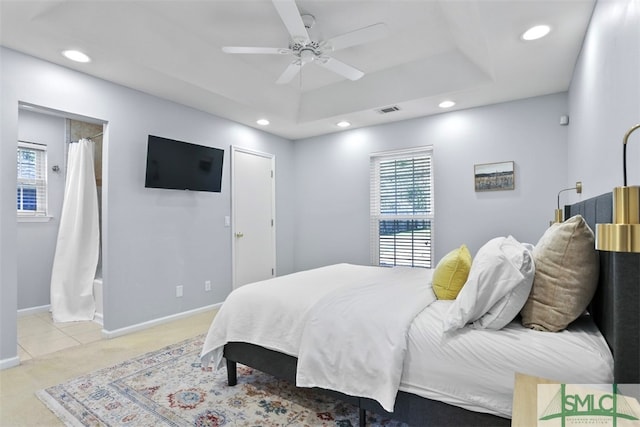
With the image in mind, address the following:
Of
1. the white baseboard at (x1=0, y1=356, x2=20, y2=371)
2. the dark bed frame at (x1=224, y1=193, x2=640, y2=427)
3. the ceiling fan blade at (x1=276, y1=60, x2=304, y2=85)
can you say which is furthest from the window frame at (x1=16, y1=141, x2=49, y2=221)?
the dark bed frame at (x1=224, y1=193, x2=640, y2=427)

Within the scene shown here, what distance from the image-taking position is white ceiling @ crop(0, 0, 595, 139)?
2.41 m

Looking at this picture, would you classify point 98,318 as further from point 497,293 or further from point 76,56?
point 497,293

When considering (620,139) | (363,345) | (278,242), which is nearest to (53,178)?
(278,242)

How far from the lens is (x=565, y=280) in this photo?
4.78ft

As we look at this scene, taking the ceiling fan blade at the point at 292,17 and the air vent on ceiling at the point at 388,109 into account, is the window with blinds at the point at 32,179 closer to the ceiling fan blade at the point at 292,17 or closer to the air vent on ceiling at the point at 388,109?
the ceiling fan blade at the point at 292,17

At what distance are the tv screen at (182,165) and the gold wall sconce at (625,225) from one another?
12.3 feet

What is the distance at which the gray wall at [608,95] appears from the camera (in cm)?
141

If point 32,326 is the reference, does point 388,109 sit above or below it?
above

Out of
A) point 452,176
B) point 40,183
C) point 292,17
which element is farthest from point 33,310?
point 452,176

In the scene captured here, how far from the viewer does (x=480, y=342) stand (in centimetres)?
147

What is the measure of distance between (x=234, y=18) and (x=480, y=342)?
290cm

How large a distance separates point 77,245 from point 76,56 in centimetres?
215

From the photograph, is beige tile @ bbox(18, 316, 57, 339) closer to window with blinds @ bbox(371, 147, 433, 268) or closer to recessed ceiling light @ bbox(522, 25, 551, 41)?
window with blinds @ bbox(371, 147, 433, 268)

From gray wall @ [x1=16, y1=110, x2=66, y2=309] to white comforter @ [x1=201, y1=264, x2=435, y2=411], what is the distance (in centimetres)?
334
